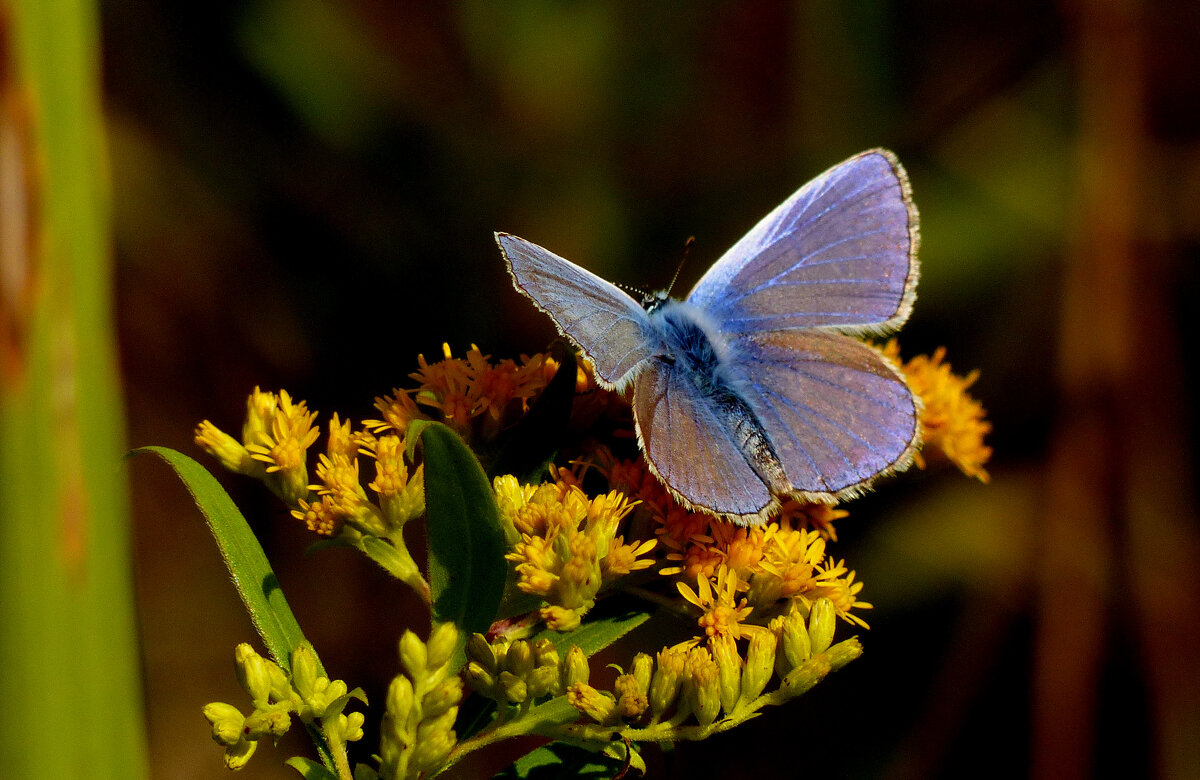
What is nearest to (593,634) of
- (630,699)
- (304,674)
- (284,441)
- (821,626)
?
(630,699)

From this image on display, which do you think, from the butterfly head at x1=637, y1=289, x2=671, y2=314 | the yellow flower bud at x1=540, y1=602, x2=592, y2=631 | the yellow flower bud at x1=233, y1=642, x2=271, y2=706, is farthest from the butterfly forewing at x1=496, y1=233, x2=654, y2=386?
the yellow flower bud at x1=233, y1=642, x2=271, y2=706

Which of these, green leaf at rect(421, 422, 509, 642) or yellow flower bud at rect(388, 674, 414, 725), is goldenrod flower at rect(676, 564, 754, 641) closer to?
green leaf at rect(421, 422, 509, 642)

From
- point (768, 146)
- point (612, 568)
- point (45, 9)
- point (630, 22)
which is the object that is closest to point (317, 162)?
point (630, 22)

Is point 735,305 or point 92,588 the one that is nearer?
point 92,588

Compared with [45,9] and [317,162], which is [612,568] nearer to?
[45,9]

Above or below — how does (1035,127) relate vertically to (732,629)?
above
